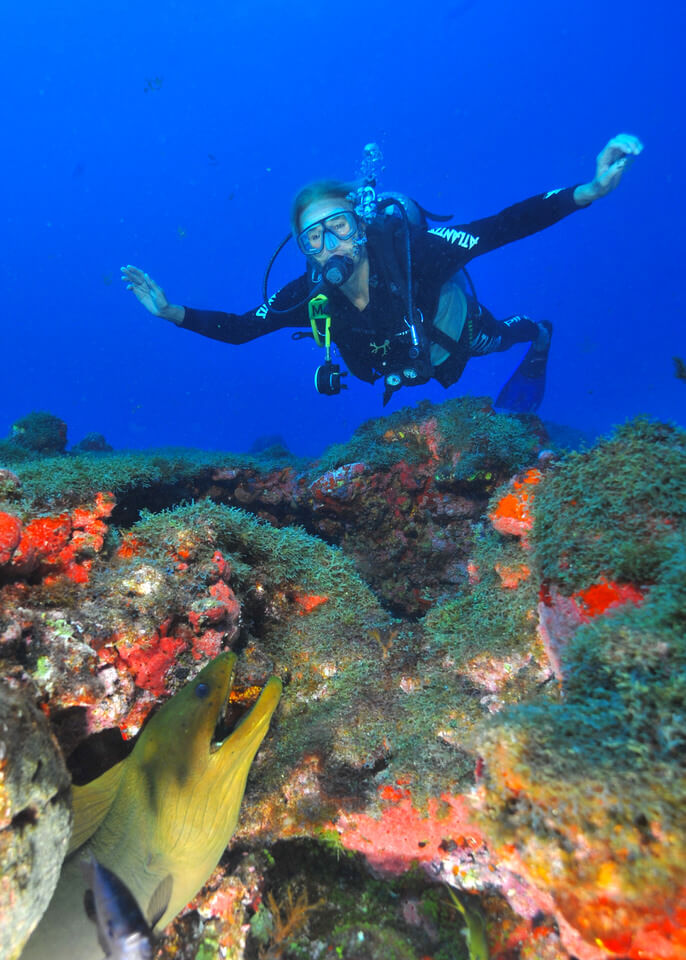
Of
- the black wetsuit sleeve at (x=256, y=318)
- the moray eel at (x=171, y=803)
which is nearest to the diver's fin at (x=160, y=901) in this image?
the moray eel at (x=171, y=803)

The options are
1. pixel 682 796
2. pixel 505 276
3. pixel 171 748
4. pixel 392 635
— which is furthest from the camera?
pixel 505 276

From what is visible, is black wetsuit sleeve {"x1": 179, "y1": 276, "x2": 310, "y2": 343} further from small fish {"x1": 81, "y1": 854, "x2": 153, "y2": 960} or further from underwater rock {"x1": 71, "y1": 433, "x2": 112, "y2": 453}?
small fish {"x1": 81, "y1": 854, "x2": 153, "y2": 960}

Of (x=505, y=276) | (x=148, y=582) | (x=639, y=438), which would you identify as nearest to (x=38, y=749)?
(x=148, y=582)

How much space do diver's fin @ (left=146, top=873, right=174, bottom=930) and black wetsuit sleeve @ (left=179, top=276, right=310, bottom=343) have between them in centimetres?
641

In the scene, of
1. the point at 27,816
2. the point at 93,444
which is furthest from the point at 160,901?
the point at 93,444

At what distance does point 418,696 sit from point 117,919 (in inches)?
78.0

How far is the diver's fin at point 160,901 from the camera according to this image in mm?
1907

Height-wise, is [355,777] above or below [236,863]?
above

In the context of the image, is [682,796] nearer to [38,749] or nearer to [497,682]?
[497,682]

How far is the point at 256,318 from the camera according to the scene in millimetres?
7055

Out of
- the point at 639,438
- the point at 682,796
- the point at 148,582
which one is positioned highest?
the point at 639,438

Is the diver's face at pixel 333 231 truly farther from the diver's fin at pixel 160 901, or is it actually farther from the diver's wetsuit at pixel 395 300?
the diver's fin at pixel 160 901

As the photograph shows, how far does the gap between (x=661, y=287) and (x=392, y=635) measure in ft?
327

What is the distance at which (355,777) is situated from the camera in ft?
9.27
